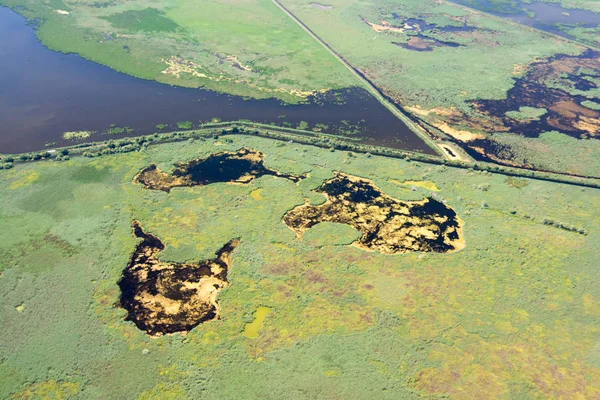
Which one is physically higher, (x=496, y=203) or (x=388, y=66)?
(x=388, y=66)

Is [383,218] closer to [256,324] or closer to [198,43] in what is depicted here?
[256,324]

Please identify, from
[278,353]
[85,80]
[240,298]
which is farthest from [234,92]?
[278,353]

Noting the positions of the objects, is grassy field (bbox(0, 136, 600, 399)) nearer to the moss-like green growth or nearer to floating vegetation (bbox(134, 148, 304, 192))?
floating vegetation (bbox(134, 148, 304, 192))

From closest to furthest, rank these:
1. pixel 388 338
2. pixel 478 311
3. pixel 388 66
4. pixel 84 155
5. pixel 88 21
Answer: pixel 388 338, pixel 478 311, pixel 84 155, pixel 388 66, pixel 88 21

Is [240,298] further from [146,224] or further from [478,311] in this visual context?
[478,311]

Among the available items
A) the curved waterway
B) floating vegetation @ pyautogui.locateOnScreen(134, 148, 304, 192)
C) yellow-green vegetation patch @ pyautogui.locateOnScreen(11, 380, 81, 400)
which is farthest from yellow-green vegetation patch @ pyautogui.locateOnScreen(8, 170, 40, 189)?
yellow-green vegetation patch @ pyautogui.locateOnScreen(11, 380, 81, 400)

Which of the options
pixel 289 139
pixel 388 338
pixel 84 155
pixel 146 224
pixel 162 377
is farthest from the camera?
pixel 289 139

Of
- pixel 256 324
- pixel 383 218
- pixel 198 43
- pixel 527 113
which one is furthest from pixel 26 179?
pixel 527 113
